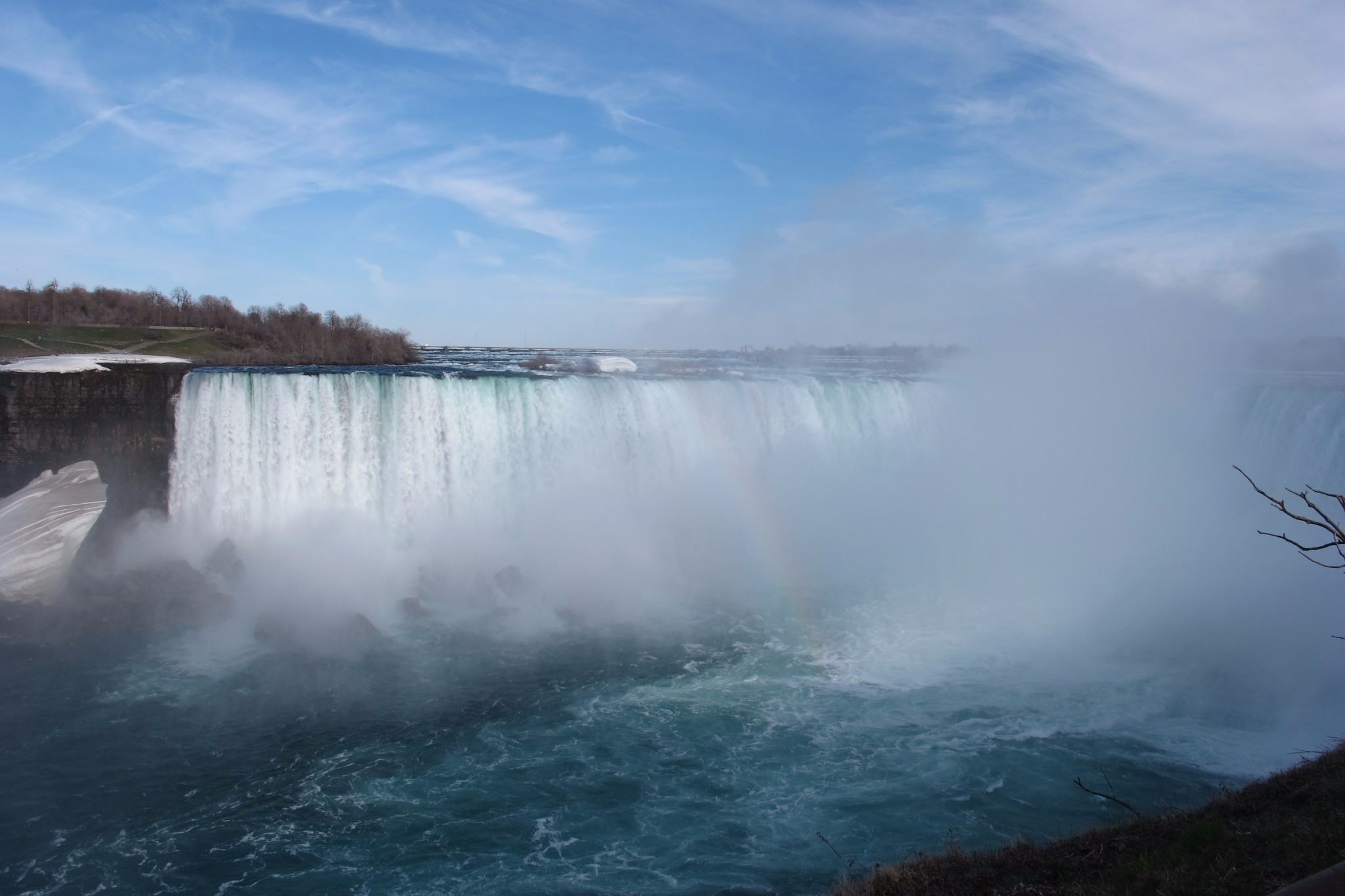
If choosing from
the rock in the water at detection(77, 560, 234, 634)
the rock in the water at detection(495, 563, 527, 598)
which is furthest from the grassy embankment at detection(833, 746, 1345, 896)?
the rock in the water at detection(77, 560, 234, 634)

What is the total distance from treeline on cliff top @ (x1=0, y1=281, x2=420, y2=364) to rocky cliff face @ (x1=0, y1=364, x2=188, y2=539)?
11.2 metres

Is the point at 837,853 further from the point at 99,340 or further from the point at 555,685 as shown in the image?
the point at 99,340

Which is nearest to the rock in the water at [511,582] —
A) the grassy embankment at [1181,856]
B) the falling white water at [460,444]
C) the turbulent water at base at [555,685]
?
the turbulent water at base at [555,685]

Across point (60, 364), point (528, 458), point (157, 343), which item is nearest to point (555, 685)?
point (528, 458)

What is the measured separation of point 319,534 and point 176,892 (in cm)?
1016

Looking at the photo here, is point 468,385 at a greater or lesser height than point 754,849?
greater

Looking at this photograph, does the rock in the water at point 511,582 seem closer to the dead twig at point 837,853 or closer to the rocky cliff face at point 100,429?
the rocky cliff face at point 100,429

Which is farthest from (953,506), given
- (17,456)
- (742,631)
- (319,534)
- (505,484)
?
(17,456)

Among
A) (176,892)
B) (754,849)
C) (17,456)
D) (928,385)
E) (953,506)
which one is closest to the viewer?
(176,892)

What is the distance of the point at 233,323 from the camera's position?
36000 millimetres

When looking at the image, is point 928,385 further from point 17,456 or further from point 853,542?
point 17,456

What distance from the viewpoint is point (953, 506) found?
22250mm

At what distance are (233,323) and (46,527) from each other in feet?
77.5

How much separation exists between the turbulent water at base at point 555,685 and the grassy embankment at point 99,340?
386 inches
